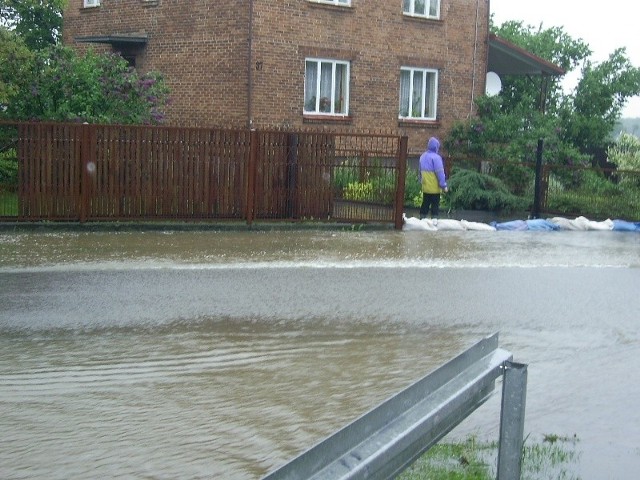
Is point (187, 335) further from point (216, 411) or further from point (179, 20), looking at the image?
point (179, 20)

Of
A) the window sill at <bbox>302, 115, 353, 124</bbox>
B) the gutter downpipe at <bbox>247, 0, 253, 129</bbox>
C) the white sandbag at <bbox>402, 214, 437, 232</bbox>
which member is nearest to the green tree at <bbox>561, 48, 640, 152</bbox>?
the window sill at <bbox>302, 115, 353, 124</bbox>

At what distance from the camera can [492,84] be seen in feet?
99.7

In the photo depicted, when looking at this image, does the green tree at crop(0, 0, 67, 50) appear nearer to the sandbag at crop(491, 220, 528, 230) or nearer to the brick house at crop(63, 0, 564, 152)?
the brick house at crop(63, 0, 564, 152)

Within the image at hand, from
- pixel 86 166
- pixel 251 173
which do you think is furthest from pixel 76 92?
pixel 251 173

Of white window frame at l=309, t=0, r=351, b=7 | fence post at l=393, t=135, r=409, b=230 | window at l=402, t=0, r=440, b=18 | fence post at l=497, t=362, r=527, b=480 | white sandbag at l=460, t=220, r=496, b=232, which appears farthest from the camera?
window at l=402, t=0, r=440, b=18

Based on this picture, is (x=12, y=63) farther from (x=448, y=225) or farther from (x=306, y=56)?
(x=306, y=56)

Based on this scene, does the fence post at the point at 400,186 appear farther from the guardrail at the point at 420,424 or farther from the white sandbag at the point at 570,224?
the guardrail at the point at 420,424

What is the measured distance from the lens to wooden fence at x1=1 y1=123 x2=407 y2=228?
55.0 ft

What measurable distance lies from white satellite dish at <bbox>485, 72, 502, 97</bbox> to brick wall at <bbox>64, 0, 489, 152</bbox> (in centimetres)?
80

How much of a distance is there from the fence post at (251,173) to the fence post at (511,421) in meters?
13.9

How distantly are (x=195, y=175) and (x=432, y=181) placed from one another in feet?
16.6

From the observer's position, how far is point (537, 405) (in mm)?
7227

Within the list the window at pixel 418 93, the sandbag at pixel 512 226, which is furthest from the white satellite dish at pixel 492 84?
the sandbag at pixel 512 226

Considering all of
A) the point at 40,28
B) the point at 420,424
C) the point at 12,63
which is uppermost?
the point at 40,28
